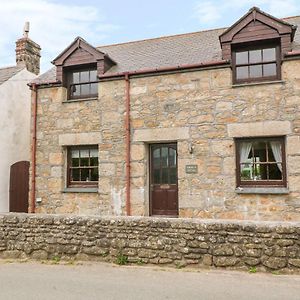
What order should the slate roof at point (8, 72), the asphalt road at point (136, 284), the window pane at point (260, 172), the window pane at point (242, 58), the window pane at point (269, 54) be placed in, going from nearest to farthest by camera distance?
the asphalt road at point (136, 284), the window pane at point (260, 172), the window pane at point (269, 54), the window pane at point (242, 58), the slate roof at point (8, 72)

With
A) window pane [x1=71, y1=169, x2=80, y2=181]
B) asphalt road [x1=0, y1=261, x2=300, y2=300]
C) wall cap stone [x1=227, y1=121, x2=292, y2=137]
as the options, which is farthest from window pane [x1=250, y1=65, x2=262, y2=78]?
window pane [x1=71, y1=169, x2=80, y2=181]

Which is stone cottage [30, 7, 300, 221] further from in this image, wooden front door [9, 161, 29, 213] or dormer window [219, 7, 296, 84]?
wooden front door [9, 161, 29, 213]

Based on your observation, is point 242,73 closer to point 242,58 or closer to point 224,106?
point 242,58

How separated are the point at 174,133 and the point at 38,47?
8.60 metres

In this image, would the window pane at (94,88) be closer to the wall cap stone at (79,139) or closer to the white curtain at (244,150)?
the wall cap stone at (79,139)

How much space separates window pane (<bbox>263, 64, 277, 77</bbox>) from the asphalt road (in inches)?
231

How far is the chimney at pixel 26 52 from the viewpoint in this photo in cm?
1439

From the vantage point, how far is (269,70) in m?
9.66

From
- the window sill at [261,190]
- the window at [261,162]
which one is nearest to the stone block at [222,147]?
the window at [261,162]

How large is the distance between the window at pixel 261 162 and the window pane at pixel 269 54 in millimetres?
2256

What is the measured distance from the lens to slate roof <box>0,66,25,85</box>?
1294 cm

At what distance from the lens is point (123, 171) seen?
34.4 feet

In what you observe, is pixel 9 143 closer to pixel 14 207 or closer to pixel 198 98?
pixel 14 207

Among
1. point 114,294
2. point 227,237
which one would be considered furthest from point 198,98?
point 114,294
